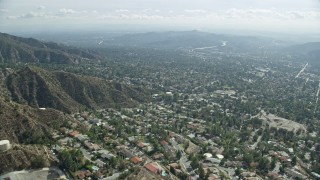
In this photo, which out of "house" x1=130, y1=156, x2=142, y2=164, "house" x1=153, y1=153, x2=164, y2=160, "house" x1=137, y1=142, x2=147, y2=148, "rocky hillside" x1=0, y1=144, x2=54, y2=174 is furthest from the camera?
"house" x1=137, y1=142, x2=147, y2=148

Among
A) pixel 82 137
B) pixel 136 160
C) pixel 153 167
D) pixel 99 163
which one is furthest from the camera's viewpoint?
pixel 82 137

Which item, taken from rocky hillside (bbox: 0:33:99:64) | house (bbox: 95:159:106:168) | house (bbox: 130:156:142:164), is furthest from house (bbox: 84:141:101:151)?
rocky hillside (bbox: 0:33:99:64)

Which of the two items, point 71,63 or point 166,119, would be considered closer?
point 166,119

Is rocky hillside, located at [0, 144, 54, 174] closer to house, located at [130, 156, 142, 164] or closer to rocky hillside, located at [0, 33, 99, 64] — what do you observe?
house, located at [130, 156, 142, 164]

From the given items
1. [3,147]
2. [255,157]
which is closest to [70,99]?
[3,147]

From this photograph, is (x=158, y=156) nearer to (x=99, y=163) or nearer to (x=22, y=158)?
(x=99, y=163)

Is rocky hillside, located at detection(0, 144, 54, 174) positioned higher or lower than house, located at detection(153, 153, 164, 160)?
higher

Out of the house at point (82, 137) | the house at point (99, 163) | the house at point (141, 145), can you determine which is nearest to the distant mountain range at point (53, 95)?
the house at point (82, 137)

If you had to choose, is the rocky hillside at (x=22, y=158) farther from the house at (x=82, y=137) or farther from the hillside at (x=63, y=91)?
the hillside at (x=63, y=91)

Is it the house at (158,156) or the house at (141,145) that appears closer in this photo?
the house at (158,156)

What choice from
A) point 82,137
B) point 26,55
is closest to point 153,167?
point 82,137

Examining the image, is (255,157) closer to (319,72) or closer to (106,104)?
(106,104)
